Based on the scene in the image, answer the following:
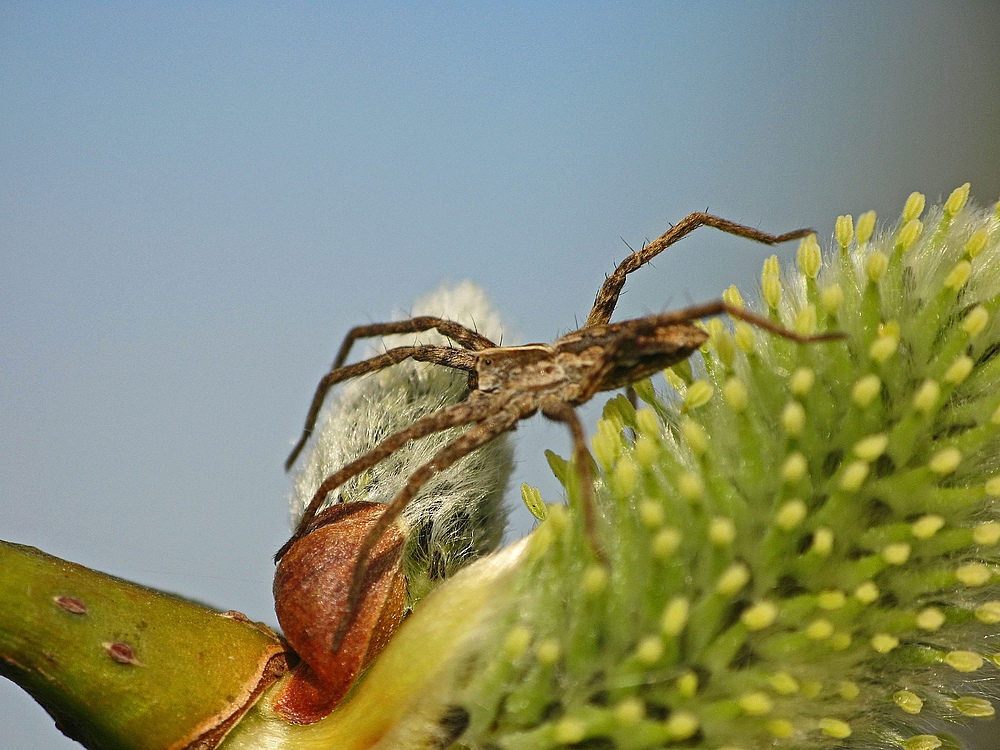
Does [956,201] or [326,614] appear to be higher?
[956,201]

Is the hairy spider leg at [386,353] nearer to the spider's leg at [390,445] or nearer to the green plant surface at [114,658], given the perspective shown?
the spider's leg at [390,445]

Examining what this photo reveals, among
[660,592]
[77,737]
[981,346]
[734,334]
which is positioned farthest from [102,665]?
[981,346]

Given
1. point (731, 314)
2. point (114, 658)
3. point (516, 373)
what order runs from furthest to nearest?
point (516, 373)
point (731, 314)
point (114, 658)

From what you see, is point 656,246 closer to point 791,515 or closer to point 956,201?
point 956,201

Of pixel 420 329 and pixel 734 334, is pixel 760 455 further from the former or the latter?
pixel 420 329

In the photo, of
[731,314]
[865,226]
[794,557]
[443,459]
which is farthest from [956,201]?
[443,459]

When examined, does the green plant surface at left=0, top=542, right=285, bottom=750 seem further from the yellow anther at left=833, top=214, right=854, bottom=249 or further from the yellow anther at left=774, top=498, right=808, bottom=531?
the yellow anther at left=833, top=214, right=854, bottom=249

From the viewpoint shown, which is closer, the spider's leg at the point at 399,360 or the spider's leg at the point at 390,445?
the spider's leg at the point at 390,445

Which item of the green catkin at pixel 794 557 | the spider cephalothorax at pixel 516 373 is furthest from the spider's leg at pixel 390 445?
the green catkin at pixel 794 557
